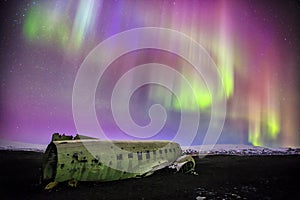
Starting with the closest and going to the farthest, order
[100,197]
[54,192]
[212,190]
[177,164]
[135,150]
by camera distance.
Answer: [100,197] < [54,192] < [212,190] < [135,150] < [177,164]

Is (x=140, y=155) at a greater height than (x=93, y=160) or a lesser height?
lesser

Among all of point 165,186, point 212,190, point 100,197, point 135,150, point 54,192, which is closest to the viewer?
point 100,197

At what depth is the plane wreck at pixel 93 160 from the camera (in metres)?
16.2

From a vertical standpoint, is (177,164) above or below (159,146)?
below

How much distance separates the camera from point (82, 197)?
47.9ft

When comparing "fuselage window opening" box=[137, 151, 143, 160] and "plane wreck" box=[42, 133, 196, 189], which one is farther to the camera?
"fuselage window opening" box=[137, 151, 143, 160]

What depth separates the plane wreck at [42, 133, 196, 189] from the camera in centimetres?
1619

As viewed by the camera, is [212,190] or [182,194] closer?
[182,194]

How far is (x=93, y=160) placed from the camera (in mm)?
17281

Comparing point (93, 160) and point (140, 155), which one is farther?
point (140, 155)

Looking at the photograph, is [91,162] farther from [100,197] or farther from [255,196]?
[255,196]

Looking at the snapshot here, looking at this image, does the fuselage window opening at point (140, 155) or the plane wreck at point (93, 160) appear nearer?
the plane wreck at point (93, 160)

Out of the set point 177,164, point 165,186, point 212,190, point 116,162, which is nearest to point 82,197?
point 116,162

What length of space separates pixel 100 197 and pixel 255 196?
11824mm
